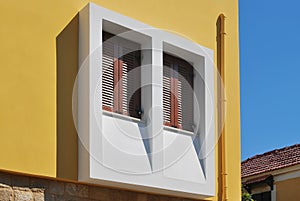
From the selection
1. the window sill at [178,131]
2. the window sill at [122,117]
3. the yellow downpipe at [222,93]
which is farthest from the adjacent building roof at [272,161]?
the window sill at [122,117]

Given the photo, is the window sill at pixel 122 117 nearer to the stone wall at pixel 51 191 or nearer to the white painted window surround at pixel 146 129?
the white painted window surround at pixel 146 129

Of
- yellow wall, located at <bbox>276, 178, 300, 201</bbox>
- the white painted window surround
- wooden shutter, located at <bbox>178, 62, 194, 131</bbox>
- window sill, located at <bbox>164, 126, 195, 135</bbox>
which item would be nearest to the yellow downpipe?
the white painted window surround

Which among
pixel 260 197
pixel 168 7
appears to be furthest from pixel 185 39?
pixel 260 197

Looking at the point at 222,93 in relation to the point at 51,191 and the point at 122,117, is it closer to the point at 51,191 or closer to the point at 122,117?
the point at 122,117

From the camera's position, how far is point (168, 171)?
458 inches

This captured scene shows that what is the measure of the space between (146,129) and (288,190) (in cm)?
1065

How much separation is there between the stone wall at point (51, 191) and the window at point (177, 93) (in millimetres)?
1592

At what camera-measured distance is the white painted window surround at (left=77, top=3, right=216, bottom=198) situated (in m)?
10.5

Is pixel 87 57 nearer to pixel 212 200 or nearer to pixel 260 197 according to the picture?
pixel 212 200

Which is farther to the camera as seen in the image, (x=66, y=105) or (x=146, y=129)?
(x=146, y=129)

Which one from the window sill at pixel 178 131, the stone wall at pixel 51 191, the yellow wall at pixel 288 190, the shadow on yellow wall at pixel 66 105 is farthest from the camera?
the yellow wall at pixel 288 190

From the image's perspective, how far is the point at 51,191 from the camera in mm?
10023

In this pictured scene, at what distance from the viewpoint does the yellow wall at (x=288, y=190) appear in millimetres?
20920

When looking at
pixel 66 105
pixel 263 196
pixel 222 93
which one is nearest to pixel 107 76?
pixel 66 105
